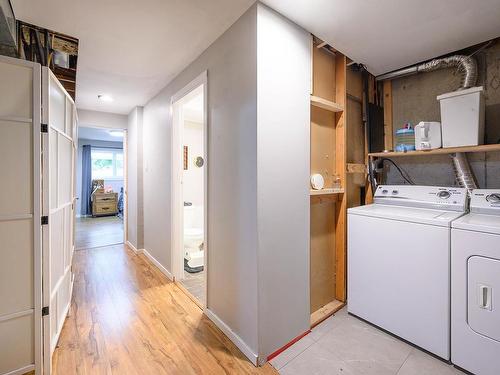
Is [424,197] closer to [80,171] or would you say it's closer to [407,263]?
[407,263]

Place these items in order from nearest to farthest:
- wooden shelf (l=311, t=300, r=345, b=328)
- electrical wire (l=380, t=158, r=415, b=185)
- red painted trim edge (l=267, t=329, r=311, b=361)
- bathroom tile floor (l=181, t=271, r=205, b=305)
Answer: red painted trim edge (l=267, t=329, r=311, b=361) < wooden shelf (l=311, t=300, r=345, b=328) < electrical wire (l=380, t=158, r=415, b=185) < bathroom tile floor (l=181, t=271, r=205, b=305)

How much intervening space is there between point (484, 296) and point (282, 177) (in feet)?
4.49

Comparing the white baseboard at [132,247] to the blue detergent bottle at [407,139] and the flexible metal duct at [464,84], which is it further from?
the flexible metal duct at [464,84]

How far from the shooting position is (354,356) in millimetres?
1621

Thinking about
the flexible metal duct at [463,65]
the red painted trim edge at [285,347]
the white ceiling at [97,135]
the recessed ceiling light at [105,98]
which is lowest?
the red painted trim edge at [285,347]

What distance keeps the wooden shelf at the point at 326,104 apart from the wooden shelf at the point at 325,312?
1774mm

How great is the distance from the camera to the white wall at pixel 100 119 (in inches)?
158

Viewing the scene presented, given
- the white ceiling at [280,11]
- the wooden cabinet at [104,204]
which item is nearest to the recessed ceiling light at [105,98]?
the white ceiling at [280,11]

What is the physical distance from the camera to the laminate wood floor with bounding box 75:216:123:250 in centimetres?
448

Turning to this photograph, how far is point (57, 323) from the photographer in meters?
1.73

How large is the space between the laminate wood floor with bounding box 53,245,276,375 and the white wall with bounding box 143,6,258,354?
178 mm

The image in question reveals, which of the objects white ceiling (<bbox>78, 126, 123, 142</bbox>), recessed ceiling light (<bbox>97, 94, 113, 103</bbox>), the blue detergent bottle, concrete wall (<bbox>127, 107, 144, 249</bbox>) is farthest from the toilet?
white ceiling (<bbox>78, 126, 123, 142</bbox>)

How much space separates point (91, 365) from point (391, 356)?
1992 millimetres

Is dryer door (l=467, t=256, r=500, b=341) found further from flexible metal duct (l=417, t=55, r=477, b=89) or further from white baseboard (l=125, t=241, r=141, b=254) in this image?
white baseboard (l=125, t=241, r=141, b=254)
